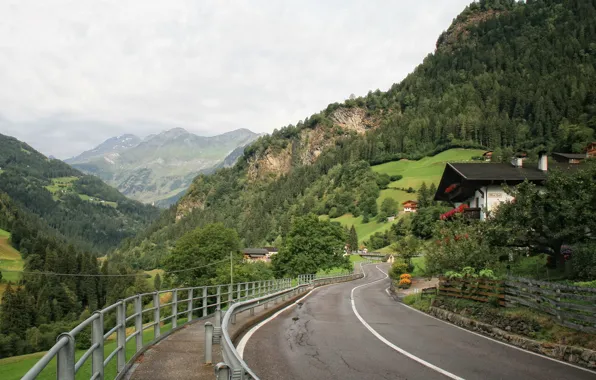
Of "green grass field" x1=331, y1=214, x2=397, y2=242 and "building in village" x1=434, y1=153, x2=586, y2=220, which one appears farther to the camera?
"green grass field" x1=331, y1=214, x2=397, y2=242

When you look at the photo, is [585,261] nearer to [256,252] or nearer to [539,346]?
[539,346]

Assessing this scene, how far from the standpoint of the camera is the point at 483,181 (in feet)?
139

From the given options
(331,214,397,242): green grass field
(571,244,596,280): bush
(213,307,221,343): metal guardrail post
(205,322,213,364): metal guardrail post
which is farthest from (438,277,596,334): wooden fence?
(331,214,397,242): green grass field

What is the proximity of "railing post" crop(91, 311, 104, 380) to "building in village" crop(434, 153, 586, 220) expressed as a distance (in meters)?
37.4

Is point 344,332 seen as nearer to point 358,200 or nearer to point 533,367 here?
point 533,367

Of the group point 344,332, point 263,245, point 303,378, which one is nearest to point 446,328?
point 344,332

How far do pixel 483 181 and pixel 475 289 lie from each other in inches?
1017

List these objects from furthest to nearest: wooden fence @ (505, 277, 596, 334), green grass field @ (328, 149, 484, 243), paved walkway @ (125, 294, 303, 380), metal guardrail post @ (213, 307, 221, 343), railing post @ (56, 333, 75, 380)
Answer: green grass field @ (328, 149, 484, 243) < wooden fence @ (505, 277, 596, 334) < metal guardrail post @ (213, 307, 221, 343) < paved walkway @ (125, 294, 303, 380) < railing post @ (56, 333, 75, 380)

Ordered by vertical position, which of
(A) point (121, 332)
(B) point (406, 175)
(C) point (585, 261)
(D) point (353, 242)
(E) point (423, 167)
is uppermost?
(E) point (423, 167)

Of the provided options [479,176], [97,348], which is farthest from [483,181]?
[97,348]

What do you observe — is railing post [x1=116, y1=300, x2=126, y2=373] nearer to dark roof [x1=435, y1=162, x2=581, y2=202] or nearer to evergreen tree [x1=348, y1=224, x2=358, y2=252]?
dark roof [x1=435, y1=162, x2=581, y2=202]

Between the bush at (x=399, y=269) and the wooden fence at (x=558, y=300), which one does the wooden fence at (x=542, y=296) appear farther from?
the bush at (x=399, y=269)

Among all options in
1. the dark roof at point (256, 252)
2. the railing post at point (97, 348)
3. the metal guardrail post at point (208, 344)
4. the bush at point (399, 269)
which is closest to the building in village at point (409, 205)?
the dark roof at point (256, 252)

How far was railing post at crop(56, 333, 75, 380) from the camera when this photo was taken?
3900 millimetres
